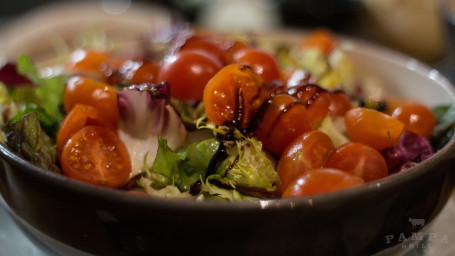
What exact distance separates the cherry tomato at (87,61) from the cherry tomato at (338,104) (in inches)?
22.8

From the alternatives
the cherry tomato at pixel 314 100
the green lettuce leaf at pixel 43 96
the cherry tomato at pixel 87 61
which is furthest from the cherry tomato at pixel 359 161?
the cherry tomato at pixel 87 61

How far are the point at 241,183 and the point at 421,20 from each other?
1.55m

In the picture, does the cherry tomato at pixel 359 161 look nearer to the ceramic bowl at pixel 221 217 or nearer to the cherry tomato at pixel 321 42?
the ceramic bowl at pixel 221 217

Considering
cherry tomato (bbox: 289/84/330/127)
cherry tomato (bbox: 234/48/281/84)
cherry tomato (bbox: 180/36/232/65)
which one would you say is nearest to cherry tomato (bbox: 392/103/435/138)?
cherry tomato (bbox: 289/84/330/127)

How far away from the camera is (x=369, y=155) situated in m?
0.72

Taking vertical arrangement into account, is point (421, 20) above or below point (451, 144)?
below

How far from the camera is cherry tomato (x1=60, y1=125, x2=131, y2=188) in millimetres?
728

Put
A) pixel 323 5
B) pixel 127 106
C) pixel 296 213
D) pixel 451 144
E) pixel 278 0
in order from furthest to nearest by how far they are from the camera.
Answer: pixel 278 0 < pixel 323 5 < pixel 127 106 < pixel 451 144 < pixel 296 213

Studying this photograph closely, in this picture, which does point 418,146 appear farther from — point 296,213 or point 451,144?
point 296,213

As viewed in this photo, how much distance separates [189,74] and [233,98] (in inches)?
5.0

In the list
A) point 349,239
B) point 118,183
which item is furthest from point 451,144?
point 118,183

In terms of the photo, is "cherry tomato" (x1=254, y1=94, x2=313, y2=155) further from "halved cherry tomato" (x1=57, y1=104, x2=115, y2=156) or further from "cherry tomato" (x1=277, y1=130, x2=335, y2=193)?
"halved cherry tomato" (x1=57, y1=104, x2=115, y2=156)

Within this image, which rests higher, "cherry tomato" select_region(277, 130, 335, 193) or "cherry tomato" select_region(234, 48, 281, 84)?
"cherry tomato" select_region(234, 48, 281, 84)

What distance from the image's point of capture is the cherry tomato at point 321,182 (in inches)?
24.0
